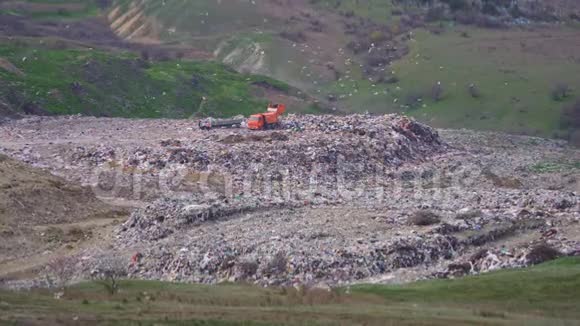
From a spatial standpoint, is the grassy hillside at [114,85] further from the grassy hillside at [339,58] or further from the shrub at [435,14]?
the shrub at [435,14]

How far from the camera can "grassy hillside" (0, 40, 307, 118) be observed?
200 ft

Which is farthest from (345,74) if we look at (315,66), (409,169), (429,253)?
(429,253)

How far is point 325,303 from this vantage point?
26297 millimetres

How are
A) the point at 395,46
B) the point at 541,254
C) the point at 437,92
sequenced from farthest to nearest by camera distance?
the point at 395,46
the point at 437,92
the point at 541,254

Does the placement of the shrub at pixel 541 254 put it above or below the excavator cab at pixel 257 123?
below

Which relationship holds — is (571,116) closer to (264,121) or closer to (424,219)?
(264,121)

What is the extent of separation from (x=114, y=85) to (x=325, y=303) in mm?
43551

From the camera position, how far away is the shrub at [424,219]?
33.8 meters

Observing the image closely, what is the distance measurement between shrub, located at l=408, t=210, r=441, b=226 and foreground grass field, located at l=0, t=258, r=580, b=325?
4.74m

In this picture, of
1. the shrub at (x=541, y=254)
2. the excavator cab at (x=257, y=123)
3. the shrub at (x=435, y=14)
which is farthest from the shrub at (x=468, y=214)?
the shrub at (x=435, y=14)

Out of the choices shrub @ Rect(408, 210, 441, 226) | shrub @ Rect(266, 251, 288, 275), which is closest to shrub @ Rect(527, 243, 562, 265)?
shrub @ Rect(408, 210, 441, 226)

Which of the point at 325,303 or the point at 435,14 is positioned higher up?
the point at 435,14

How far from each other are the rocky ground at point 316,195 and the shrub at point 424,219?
0.27 ft

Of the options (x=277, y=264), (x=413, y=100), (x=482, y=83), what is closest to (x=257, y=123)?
(x=277, y=264)
